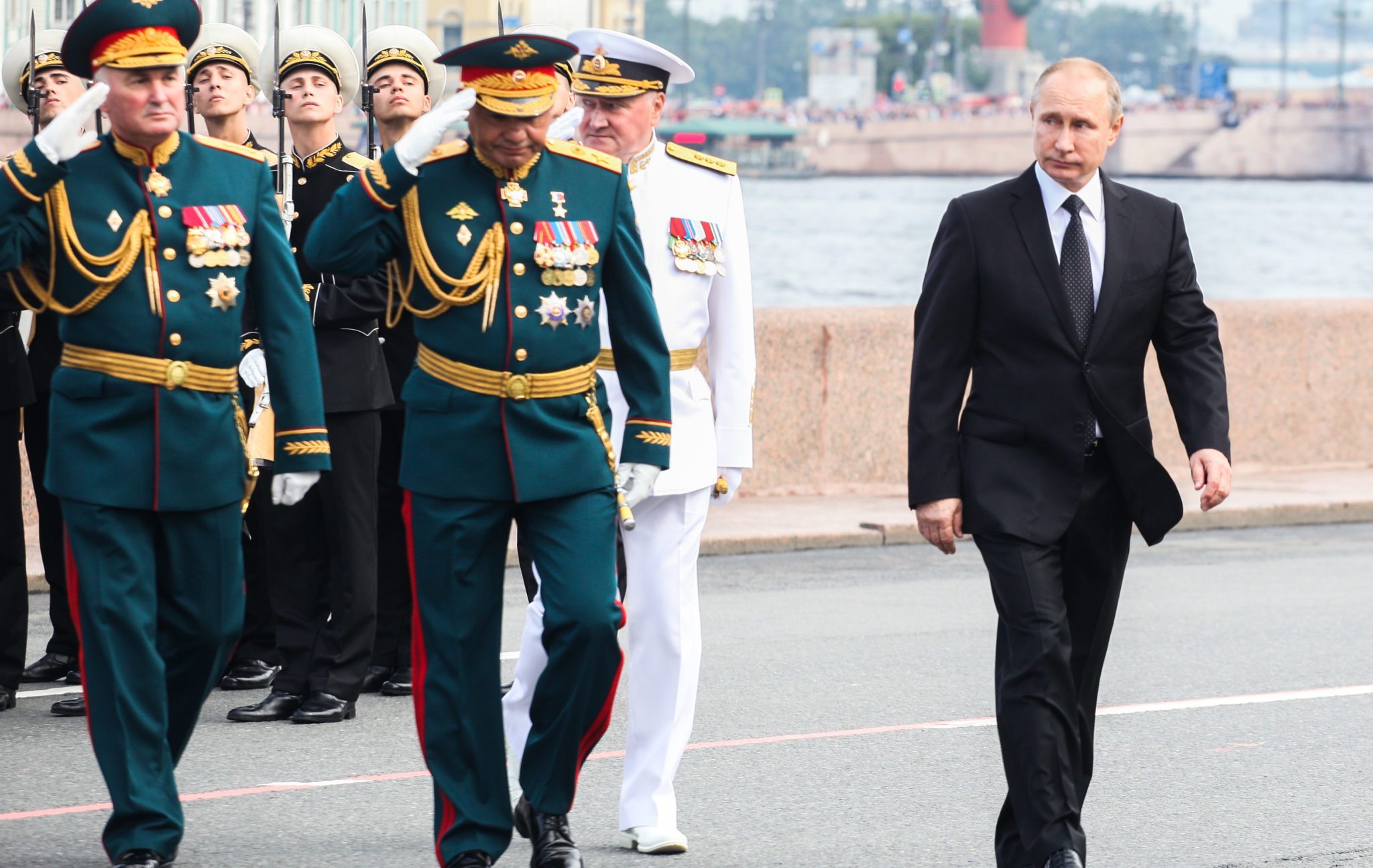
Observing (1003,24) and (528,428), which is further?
(1003,24)

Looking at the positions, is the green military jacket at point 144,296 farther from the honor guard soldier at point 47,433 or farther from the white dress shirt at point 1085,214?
the honor guard soldier at point 47,433

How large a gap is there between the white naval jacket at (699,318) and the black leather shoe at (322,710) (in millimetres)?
1768

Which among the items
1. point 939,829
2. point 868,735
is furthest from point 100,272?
point 868,735

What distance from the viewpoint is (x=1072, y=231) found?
478 centimetres

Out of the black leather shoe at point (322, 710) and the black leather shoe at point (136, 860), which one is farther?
the black leather shoe at point (322, 710)

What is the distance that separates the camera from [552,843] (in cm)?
481

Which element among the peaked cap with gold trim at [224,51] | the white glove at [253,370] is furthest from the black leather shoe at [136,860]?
the peaked cap with gold trim at [224,51]

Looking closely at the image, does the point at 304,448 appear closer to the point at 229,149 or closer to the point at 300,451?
the point at 300,451

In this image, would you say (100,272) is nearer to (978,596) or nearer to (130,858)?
(130,858)

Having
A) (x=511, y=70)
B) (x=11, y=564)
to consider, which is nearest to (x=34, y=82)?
(x=11, y=564)

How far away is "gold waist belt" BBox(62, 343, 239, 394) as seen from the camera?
483cm

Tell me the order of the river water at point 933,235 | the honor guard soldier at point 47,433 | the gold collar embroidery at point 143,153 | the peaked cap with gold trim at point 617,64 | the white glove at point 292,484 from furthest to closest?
the river water at point 933,235, the honor guard soldier at point 47,433, the peaked cap with gold trim at point 617,64, the white glove at point 292,484, the gold collar embroidery at point 143,153

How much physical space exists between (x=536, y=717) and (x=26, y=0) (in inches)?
215

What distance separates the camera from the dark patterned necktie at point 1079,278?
4.73 m
